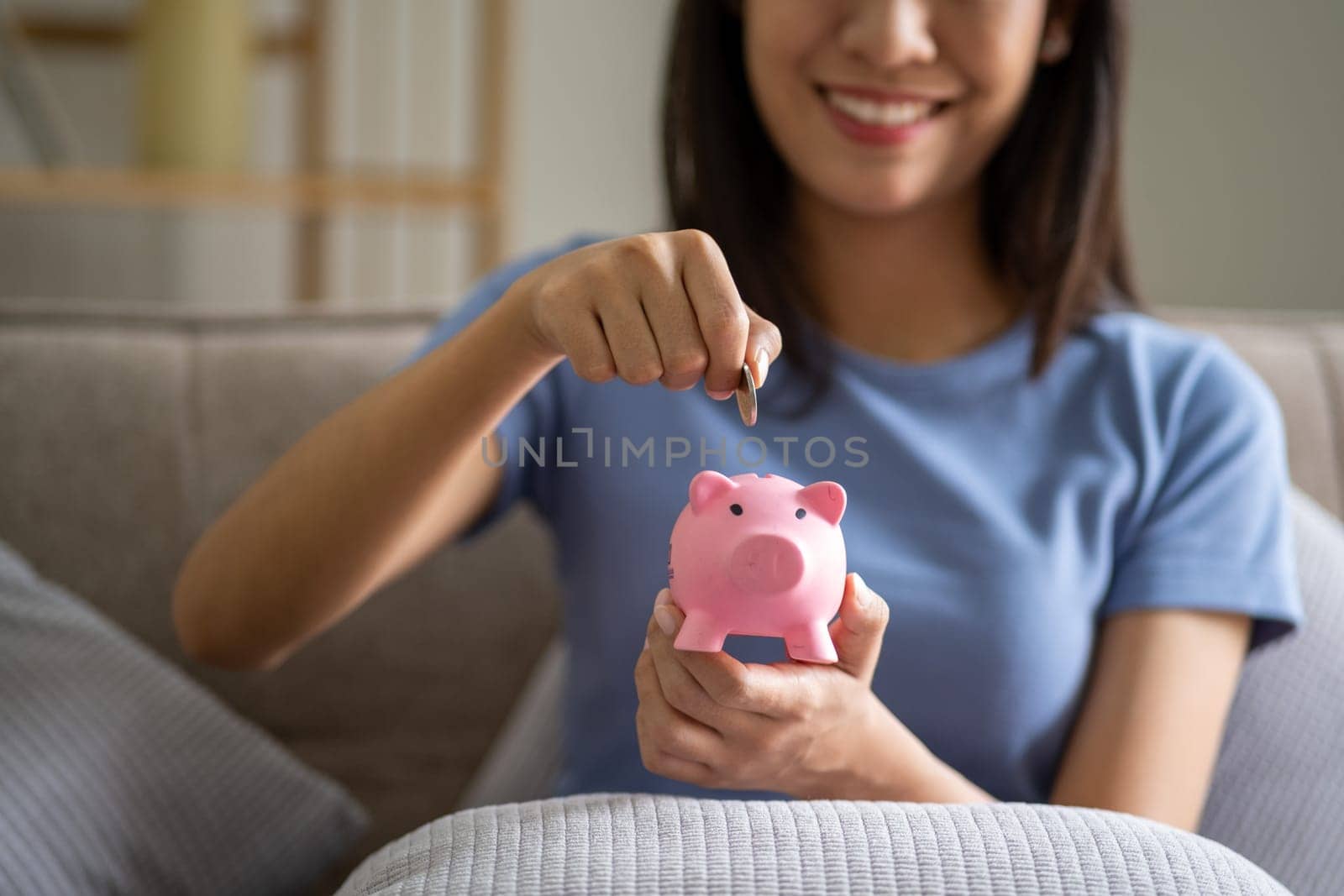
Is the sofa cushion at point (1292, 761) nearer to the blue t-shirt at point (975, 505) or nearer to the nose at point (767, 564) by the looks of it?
the blue t-shirt at point (975, 505)

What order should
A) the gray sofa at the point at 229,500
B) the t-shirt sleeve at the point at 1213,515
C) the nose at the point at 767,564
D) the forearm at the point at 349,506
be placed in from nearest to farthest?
the nose at the point at 767,564
the forearm at the point at 349,506
the t-shirt sleeve at the point at 1213,515
the gray sofa at the point at 229,500

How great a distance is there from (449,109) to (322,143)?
0.58ft

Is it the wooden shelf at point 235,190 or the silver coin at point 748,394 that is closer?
the silver coin at point 748,394

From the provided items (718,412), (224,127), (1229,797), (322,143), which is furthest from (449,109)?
(1229,797)

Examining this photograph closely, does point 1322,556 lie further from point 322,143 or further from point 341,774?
point 322,143

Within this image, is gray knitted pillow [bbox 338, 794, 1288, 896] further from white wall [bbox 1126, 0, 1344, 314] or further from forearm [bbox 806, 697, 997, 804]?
white wall [bbox 1126, 0, 1344, 314]

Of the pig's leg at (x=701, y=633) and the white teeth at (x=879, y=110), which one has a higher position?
the white teeth at (x=879, y=110)

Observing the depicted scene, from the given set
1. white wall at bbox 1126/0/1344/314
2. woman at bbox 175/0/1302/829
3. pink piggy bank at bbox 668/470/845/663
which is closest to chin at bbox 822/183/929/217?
woman at bbox 175/0/1302/829

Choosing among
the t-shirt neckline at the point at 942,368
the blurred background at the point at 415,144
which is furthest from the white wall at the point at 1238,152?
the t-shirt neckline at the point at 942,368

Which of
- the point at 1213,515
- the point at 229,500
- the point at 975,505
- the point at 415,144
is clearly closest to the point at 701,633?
the point at 975,505

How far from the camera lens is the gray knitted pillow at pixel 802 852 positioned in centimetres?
40

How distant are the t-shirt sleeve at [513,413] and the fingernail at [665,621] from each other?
0.92 feet

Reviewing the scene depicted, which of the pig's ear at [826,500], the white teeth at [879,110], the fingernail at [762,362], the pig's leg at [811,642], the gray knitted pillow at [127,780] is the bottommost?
the gray knitted pillow at [127,780]

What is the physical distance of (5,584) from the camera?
0.71m
